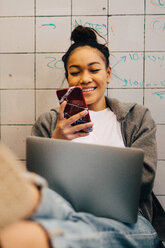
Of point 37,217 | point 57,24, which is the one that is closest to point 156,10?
point 57,24

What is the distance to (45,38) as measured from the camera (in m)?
1.28

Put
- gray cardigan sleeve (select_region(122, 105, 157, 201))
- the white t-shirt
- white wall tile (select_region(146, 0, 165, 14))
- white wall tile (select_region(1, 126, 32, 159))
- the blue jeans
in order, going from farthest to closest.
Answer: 1. white wall tile (select_region(1, 126, 32, 159))
2. white wall tile (select_region(146, 0, 165, 14))
3. the white t-shirt
4. gray cardigan sleeve (select_region(122, 105, 157, 201))
5. the blue jeans

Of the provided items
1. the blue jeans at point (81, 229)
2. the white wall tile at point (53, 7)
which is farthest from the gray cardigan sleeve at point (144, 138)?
the white wall tile at point (53, 7)

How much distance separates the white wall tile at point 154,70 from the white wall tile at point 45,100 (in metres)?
0.60

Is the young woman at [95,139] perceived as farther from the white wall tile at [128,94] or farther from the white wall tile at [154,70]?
the white wall tile at [154,70]

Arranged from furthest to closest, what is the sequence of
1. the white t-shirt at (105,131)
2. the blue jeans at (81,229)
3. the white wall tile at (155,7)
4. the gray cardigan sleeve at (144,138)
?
the white wall tile at (155,7)
the white t-shirt at (105,131)
the gray cardigan sleeve at (144,138)
the blue jeans at (81,229)

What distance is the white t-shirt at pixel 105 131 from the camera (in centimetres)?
99

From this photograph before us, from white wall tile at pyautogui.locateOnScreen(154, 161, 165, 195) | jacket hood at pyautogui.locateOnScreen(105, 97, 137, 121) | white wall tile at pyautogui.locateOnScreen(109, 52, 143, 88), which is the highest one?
white wall tile at pyautogui.locateOnScreen(109, 52, 143, 88)

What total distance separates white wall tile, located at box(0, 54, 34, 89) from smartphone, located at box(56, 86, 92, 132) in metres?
0.53

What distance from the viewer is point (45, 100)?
4.32ft

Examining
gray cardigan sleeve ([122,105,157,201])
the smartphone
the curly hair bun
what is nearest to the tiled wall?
the curly hair bun

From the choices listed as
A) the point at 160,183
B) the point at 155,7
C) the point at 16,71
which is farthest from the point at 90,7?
the point at 160,183

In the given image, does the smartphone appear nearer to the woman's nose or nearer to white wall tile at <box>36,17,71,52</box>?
the woman's nose

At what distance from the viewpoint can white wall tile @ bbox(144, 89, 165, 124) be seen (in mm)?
1274
